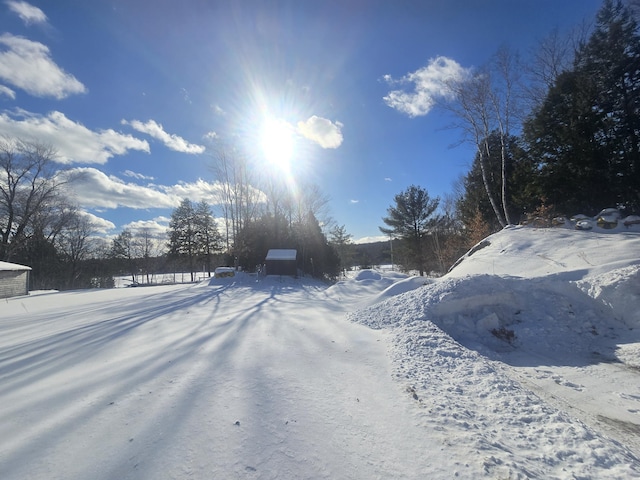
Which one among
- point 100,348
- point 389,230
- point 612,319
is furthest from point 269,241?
point 612,319

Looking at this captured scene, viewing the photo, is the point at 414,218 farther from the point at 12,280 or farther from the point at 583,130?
the point at 12,280

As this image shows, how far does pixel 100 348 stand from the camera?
202 inches

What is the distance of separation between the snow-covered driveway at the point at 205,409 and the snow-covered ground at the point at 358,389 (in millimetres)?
18

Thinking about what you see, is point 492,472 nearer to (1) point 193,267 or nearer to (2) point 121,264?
(1) point 193,267

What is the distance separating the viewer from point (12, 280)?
16.1m

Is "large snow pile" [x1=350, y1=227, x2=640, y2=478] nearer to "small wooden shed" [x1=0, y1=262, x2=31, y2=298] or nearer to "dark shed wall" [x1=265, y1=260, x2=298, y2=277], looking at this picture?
"dark shed wall" [x1=265, y1=260, x2=298, y2=277]

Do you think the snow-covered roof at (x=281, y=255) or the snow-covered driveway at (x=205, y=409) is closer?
the snow-covered driveway at (x=205, y=409)

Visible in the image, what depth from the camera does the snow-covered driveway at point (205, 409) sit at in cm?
217

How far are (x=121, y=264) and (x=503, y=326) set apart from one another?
50.0 meters

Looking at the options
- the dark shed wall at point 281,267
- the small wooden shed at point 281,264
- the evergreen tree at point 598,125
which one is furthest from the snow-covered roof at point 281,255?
the evergreen tree at point 598,125

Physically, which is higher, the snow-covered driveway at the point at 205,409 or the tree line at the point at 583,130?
the tree line at the point at 583,130

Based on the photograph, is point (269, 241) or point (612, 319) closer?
point (612, 319)

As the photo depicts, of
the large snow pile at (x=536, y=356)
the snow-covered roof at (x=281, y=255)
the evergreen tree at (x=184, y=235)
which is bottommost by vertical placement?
the large snow pile at (x=536, y=356)

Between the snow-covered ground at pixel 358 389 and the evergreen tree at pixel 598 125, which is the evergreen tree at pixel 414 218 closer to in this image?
the evergreen tree at pixel 598 125
